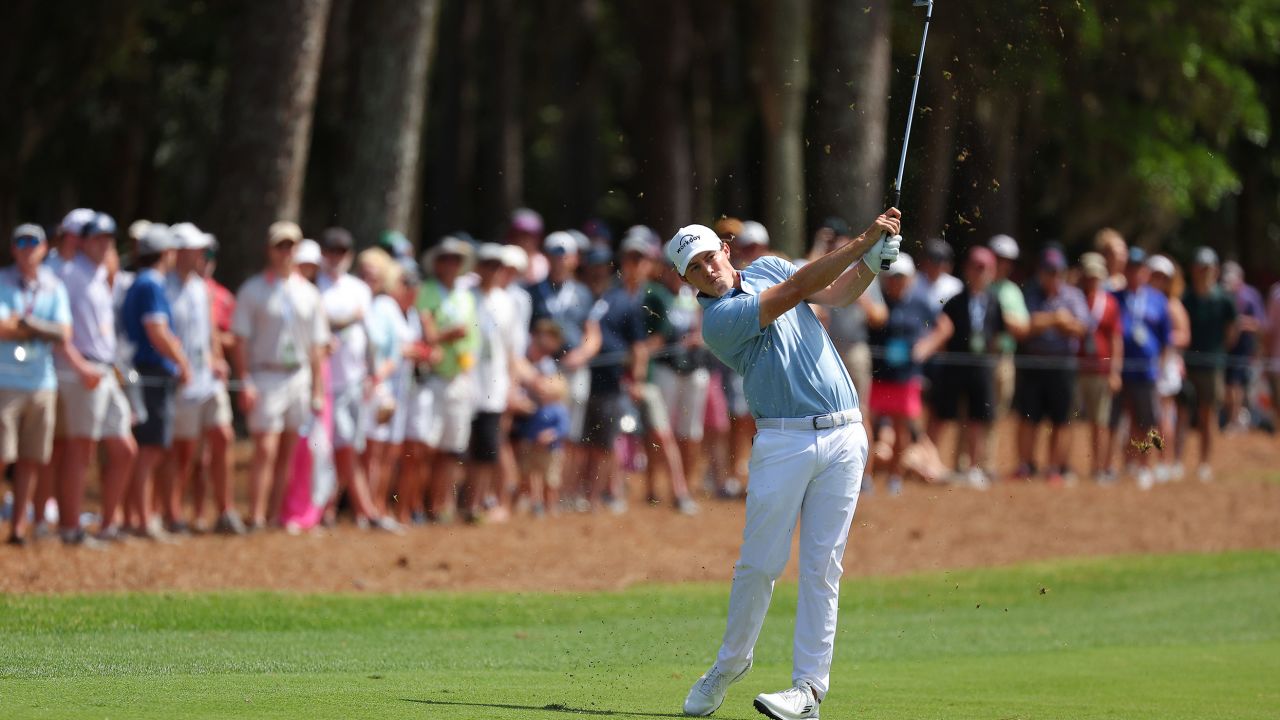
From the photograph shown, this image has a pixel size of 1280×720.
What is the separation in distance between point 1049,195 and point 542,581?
21688 mm

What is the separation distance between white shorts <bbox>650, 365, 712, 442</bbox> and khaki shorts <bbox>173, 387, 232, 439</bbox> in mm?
4614

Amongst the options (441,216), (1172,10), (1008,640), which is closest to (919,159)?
(1008,640)

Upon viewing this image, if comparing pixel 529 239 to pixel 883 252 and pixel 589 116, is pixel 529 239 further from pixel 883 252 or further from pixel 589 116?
pixel 589 116

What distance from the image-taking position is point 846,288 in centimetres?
864

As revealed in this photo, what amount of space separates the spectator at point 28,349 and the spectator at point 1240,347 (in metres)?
15.5

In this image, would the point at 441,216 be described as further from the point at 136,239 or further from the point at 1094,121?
the point at 136,239

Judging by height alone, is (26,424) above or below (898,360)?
below

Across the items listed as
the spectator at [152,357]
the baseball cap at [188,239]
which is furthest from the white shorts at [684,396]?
the spectator at [152,357]

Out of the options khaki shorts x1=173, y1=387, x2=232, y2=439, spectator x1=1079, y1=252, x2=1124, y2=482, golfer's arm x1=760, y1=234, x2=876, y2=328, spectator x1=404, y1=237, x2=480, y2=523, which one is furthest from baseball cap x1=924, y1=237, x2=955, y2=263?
golfer's arm x1=760, y1=234, x2=876, y2=328

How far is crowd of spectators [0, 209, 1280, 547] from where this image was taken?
1370 centimetres

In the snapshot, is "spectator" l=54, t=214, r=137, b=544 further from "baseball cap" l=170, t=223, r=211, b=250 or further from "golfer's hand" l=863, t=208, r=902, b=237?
"golfer's hand" l=863, t=208, r=902, b=237

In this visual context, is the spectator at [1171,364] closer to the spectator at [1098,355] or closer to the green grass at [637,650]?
the spectator at [1098,355]

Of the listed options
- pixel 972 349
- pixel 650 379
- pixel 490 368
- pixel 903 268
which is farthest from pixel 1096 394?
pixel 490 368

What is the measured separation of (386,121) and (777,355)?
1261 cm
